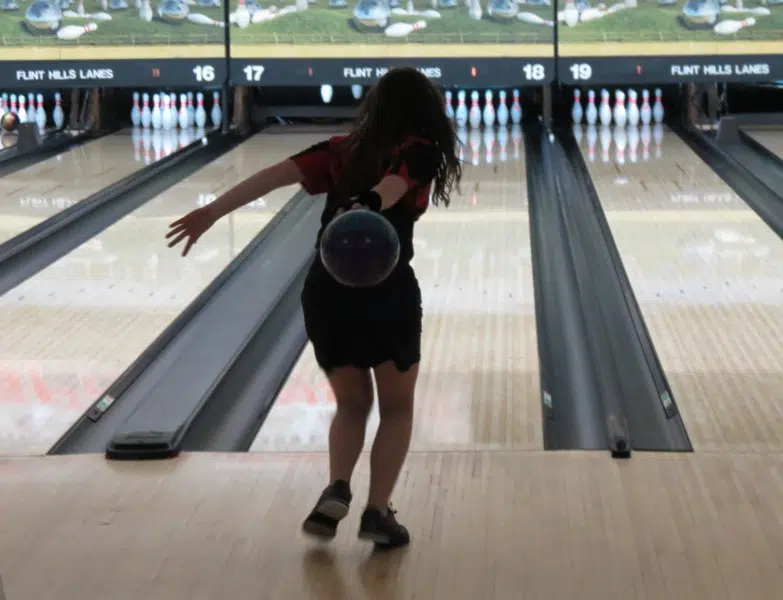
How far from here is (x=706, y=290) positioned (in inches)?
170

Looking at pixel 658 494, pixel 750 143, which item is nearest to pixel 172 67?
pixel 750 143

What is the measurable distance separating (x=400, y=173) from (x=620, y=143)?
5493 millimetres

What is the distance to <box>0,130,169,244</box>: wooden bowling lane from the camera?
561 cm

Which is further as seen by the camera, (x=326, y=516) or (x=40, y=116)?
(x=40, y=116)

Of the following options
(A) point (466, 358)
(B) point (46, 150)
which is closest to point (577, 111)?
(B) point (46, 150)

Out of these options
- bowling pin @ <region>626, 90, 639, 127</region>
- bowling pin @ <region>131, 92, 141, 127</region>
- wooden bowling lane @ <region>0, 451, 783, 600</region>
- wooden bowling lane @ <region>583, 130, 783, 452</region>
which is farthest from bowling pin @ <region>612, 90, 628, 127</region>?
wooden bowling lane @ <region>0, 451, 783, 600</region>

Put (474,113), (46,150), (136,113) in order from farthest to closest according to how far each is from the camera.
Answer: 1. (136,113)
2. (474,113)
3. (46,150)

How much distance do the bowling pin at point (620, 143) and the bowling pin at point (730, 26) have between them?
0.78 meters

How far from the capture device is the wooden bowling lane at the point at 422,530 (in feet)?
7.04

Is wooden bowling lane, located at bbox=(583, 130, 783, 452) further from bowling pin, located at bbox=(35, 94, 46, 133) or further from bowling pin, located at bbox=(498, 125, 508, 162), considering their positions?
bowling pin, located at bbox=(35, 94, 46, 133)

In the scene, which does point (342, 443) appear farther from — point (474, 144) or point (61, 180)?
point (474, 144)

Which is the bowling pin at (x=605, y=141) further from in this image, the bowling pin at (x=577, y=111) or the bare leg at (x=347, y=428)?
the bare leg at (x=347, y=428)

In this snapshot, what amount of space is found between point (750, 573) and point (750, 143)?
5.44 m

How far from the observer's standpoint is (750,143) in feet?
23.9
